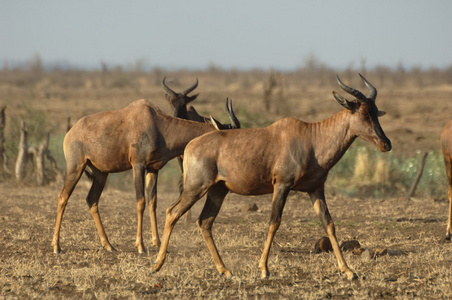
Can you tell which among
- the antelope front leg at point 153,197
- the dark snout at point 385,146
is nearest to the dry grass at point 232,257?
the antelope front leg at point 153,197

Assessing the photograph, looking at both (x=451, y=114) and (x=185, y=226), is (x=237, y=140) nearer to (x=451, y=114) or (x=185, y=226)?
(x=185, y=226)

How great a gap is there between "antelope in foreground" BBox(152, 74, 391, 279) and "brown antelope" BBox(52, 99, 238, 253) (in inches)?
66.1

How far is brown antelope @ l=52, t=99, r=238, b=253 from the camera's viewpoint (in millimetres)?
9688

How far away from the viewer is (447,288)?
7363mm

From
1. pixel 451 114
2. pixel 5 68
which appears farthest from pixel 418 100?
pixel 5 68

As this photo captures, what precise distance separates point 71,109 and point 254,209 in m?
22.6

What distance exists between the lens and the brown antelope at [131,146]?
381 inches

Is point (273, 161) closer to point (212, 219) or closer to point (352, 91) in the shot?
point (212, 219)

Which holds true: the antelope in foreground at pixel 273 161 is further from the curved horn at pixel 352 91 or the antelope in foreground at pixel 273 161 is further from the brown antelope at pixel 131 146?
the brown antelope at pixel 131 146

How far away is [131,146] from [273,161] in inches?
101

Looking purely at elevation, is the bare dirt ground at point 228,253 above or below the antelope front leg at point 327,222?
below

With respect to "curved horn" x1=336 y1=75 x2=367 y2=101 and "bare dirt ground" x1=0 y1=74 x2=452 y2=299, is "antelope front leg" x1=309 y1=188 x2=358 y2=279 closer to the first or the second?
"bare dirt ground" x1=0 y1=74 x2=452 y2=299

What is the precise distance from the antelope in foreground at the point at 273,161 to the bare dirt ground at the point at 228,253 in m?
0.40

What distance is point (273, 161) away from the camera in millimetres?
7977
